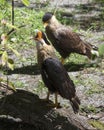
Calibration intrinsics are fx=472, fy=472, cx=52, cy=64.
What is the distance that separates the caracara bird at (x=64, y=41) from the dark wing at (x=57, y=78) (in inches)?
94.8

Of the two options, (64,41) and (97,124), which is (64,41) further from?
(97,124)

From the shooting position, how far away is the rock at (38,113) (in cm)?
486

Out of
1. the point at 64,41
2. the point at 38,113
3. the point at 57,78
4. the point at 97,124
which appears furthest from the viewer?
the point at 64,41

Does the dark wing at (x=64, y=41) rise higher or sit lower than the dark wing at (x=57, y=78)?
lower

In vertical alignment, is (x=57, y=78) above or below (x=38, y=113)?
above

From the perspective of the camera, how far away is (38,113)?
16.3ft

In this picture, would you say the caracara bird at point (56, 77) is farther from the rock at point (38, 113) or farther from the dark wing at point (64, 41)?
the dark wing at point (64, 41)

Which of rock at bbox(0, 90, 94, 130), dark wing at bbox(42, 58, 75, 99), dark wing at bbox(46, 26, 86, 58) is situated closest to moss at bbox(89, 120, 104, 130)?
rock at bbox(0, 90, 94, 130)

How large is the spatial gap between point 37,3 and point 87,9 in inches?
48.6

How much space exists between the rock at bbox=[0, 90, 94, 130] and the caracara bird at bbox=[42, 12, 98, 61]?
253 cm

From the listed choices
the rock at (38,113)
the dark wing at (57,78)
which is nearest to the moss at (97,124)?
the rock at (38,113)

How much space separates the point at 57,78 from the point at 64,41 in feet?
8.42

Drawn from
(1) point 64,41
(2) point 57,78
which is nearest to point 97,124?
(2) point 57,78

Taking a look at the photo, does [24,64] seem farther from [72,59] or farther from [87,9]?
[87,9]
